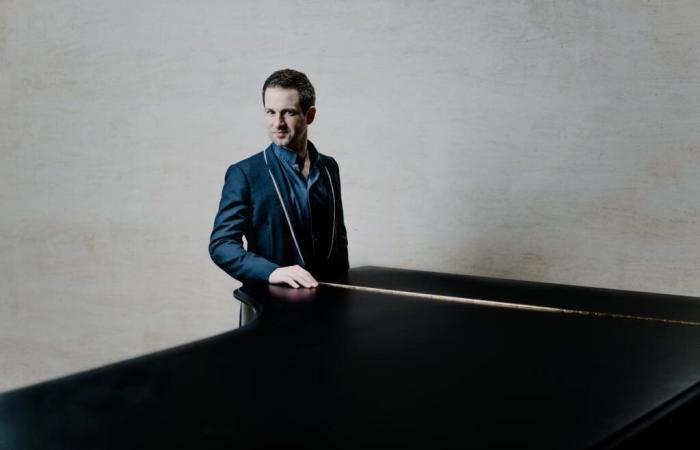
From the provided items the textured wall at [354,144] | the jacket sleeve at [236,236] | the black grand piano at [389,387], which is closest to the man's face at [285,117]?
the jacket sleeve at [236,236]

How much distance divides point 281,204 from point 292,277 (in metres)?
0.25

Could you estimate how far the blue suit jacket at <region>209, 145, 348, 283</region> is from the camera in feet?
8.91

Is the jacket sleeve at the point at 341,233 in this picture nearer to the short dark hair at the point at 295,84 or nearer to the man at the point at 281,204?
the man at the point at 281,204

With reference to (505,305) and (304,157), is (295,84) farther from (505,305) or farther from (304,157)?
(505,305)

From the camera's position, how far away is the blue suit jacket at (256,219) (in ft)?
8.91

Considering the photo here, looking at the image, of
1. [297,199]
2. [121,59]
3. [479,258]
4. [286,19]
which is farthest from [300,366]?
[121,59]

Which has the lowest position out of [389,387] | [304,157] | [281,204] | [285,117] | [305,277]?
[389,387]

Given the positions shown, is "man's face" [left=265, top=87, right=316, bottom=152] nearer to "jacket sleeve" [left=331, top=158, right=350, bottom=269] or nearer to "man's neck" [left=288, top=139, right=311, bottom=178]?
"man's neck" [left=288, top=139, right=311, bottom=178]

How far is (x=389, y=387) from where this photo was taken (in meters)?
1.61

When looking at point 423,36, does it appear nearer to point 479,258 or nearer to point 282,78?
point 479,258

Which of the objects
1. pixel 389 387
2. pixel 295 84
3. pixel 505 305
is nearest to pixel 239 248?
pixel 295 84

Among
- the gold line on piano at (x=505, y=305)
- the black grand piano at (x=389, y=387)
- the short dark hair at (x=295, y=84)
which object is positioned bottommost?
the black grand piano at (x=389, y=387)

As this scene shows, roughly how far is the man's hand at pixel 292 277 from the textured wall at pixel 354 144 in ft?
4.13

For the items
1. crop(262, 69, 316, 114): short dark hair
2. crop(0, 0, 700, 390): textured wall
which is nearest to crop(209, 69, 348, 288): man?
crop(262, 69, 316, 114): short dark hair
